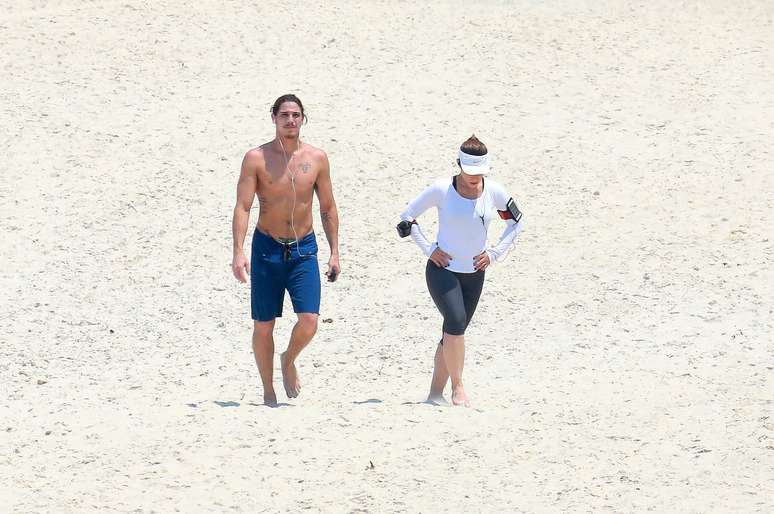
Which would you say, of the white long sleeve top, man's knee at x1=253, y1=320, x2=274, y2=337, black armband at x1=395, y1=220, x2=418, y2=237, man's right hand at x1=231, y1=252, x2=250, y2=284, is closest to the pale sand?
man's knee at x1=253, y1=320, x2=274, y2=337

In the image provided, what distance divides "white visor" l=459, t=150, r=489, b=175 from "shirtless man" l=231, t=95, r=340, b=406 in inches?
35.7

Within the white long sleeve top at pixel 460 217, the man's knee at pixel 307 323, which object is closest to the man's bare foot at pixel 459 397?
the white long sleeve top at pixel 460 217

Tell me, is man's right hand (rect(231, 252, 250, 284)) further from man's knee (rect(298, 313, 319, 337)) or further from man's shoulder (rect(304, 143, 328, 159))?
man's shoulder (rect(304, 143, 328, 159))

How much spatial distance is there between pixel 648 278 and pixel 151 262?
4.46m

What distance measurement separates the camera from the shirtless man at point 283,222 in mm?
8469

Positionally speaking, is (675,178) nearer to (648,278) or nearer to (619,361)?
(648,278)

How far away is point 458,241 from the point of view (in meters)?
8.54

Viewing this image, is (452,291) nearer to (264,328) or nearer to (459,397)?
(459,397)

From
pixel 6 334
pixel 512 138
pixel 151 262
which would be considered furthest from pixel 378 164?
pixel 6 334

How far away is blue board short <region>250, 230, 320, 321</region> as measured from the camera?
8.60 metres

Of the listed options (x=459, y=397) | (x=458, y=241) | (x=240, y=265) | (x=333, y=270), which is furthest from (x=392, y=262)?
(x=240, y=265)

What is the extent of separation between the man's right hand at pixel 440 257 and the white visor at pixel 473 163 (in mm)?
553

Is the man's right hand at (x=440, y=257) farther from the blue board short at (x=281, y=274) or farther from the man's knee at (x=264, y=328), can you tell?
the man's knee at (x=264, y=328)

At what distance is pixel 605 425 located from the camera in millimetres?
8180
